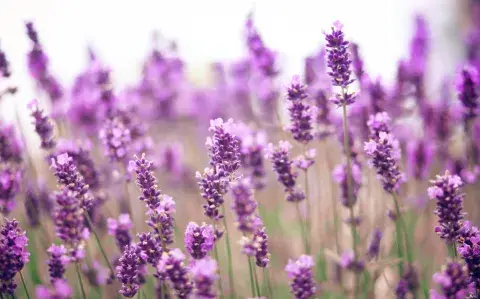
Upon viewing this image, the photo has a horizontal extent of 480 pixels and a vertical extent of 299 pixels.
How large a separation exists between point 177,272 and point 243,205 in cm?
37

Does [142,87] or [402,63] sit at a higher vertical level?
[142,87]

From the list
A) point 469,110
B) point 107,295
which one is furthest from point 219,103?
point 469,110

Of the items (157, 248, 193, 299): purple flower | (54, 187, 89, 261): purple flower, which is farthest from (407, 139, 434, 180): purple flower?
(54, 187, 89, 261): purple flower

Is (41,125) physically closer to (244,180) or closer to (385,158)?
(244,180)

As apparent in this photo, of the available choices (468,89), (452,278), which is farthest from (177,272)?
(468,89)

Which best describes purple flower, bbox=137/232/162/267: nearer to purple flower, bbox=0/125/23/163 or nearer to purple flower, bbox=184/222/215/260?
purple flower, bbox=184/222/215/260

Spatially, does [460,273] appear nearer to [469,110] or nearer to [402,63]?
[469,110]

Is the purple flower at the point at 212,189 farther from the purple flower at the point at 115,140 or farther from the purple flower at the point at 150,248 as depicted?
the purple flower at the point at 115,140

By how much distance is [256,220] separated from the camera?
188cm

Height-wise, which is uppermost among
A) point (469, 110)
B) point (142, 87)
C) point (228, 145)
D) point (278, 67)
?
point (142, 87)

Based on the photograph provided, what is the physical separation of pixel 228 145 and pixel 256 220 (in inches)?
17.1

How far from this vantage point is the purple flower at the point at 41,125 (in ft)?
8.79

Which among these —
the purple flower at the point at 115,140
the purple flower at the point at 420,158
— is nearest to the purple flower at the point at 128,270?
the purple flower at the point at 115,140

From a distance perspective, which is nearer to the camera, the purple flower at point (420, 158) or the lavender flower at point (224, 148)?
the lavender flower at point (224, 148)
